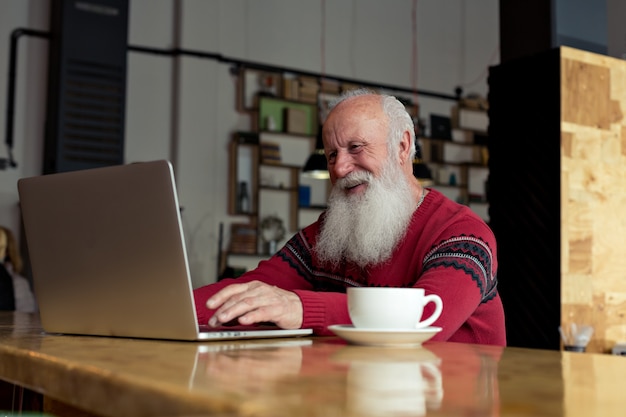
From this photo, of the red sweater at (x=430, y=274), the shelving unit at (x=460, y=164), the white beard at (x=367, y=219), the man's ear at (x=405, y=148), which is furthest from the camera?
the shelving unit at (x=460, y=164)

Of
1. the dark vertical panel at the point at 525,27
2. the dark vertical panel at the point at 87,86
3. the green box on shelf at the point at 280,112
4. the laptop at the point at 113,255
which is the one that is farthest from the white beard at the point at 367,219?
the green box on shelf at the point at 280,112

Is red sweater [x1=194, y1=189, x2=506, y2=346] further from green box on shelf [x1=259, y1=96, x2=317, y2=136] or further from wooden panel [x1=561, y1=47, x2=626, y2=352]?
green box on shelf [x1=259, y1=96, x2=317, y2=136]

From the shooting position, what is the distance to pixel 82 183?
1.42 m

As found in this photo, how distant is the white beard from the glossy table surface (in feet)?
3.04

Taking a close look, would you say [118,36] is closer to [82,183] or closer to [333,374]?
[82,183]

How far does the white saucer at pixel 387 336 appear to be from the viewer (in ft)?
4.00

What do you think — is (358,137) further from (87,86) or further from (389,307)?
(87,86)

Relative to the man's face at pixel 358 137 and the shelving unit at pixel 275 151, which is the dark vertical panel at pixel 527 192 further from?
the shelving unit at pixel 275 151

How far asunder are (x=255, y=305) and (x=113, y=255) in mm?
259

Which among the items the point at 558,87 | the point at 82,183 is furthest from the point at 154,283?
the point at 558,87

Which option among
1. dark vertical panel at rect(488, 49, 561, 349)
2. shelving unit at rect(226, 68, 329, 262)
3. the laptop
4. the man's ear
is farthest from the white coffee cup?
shelving unit at rect(226, 68, 329, 262)

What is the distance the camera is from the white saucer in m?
1.22

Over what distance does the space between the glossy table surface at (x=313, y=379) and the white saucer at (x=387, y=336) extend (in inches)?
0.8

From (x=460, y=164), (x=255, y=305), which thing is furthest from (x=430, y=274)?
(x=460, y=164)
